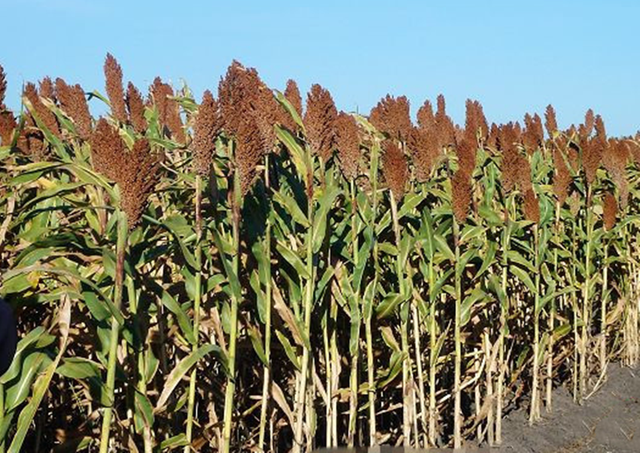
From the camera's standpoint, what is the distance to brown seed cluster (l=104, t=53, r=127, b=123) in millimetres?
5465

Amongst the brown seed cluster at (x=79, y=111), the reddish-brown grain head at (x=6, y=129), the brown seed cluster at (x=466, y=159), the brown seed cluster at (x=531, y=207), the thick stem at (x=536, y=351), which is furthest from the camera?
the thick stem at (x=536, y=351)

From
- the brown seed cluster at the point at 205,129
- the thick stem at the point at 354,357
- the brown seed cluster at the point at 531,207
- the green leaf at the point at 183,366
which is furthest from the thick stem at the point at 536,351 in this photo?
the brown seed cluster at the point at 205,129

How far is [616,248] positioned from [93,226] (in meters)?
4.92

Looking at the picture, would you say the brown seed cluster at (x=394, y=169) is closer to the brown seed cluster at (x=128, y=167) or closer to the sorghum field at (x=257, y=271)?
the sorghum field at (x=257, y=271)

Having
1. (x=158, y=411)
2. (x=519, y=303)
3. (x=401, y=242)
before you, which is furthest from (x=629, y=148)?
(x=158, y=411)

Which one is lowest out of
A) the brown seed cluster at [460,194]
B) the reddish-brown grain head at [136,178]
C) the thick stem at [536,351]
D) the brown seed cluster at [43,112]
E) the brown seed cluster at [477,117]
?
the thick stem at [536,351]

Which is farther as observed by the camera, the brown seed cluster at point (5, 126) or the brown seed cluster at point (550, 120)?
the brown seed cluster at point (550, 120)

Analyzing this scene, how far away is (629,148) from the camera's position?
898 cm

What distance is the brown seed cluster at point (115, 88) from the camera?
17.9ft

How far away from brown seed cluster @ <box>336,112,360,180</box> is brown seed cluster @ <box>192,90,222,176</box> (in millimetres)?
1034

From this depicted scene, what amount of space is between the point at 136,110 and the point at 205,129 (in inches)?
82.2

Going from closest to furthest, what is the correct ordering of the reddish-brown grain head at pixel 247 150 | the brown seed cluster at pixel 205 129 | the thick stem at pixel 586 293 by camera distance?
the brown seed cluster at pixel 205 129 < the reddish-brown grain head at pixel 247 150 < the thick stem at pixel 586 293

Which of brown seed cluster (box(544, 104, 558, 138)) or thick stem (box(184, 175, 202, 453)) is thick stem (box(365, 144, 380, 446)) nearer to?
thick stem (box(184, 175, 202, 453))

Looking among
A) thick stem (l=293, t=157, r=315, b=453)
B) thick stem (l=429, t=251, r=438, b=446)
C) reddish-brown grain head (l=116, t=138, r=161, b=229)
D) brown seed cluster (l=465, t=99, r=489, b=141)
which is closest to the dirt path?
thick stem (l=429, t=251, r=438, b=446)
